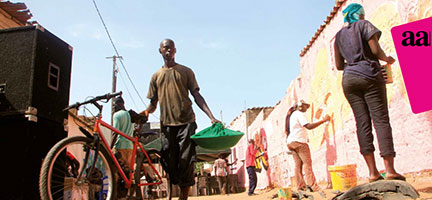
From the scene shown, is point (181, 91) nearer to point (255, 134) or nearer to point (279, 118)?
point (279, 118)

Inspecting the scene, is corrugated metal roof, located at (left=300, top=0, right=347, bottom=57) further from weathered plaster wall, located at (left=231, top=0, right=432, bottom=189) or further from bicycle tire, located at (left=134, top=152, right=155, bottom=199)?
bicycle tire, located at (left=134, top=152, right=155, bottom=199)

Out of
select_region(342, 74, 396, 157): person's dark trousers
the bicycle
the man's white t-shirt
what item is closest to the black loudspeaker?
the bicycle

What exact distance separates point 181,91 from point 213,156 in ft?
44.1

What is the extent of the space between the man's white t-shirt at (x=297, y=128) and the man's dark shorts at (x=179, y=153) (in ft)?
11.5

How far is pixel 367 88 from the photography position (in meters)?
3.51

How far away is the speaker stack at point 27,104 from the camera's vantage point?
3.10 metres

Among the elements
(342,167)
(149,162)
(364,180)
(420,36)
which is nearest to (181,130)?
(149,162)

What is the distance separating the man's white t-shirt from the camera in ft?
23.5

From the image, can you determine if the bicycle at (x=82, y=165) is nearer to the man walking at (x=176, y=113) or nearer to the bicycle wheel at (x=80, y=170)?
the bicycle wheel at (x=80, y=170)

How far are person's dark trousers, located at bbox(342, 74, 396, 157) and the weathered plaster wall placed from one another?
5.13ft

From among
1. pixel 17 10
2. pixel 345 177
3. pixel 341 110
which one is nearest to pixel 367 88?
pixel 345 177

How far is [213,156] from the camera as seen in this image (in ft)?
57.2

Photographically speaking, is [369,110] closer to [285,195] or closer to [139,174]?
[285,195]

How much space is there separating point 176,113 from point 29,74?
1559mm
